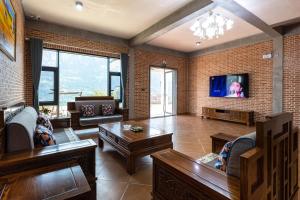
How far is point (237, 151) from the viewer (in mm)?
1118

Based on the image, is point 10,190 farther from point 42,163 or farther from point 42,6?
point 42,6

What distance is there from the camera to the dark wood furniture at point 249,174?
97cm

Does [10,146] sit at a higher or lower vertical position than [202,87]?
lower

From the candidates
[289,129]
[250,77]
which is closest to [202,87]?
[250,77]

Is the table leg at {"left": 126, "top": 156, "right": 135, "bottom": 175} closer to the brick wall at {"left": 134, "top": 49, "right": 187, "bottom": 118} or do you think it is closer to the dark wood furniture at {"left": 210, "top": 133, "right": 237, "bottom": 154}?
the dark wood furniture at {"left": 210, "top": 133, "right": 237, "bottom": 154}

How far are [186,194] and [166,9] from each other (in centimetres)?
Answer: 373

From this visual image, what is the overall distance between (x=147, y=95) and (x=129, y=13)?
335 cm

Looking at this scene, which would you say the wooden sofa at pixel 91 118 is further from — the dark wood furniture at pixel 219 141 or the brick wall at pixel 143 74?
the dark wood furniture at pixel 219 141

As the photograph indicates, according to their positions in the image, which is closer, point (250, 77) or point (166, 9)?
point (166, 9)

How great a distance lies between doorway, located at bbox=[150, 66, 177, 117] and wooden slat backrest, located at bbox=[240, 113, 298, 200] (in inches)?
242

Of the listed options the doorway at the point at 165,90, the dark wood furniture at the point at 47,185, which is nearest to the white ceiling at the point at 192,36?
the doorway at the point at 165,90

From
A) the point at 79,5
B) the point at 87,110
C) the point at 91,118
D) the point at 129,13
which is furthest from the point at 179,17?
the point at 87,110

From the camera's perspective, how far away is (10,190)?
97cm

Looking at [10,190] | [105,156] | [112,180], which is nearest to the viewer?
[10,190]
